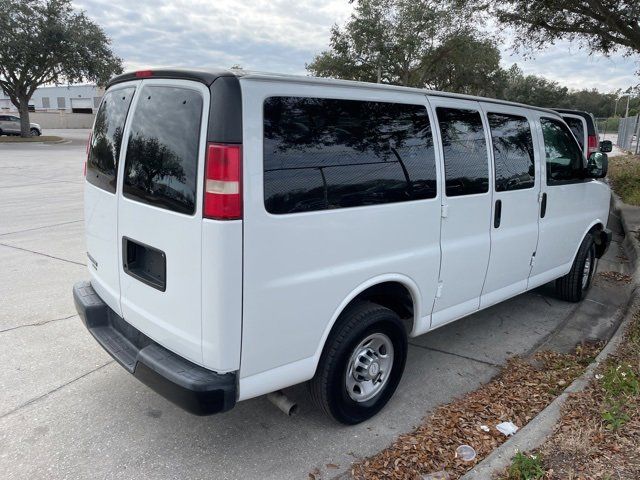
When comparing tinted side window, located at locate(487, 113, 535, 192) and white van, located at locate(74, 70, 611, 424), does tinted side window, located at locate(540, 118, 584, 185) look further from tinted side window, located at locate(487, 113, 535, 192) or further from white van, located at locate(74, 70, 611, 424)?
white van, located at locate(74, 70, 611, 424)

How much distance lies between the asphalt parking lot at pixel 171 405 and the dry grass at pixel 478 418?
4.6 inches

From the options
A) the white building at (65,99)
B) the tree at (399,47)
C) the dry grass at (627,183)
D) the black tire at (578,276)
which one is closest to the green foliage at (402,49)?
the tree at (399,47)

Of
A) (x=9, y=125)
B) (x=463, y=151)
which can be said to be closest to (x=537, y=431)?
(x=463, y=151)

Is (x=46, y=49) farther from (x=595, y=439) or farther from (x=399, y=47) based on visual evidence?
(x=595, y=439)

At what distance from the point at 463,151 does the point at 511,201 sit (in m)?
0.74

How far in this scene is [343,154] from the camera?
274 centimetres

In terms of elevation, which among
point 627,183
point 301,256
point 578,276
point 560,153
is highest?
point 560,153

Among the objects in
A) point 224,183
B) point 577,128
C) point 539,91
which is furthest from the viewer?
point 539,91

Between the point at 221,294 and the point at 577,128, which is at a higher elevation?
Result: the point at 577,128

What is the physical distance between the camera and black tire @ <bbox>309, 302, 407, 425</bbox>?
284 cm

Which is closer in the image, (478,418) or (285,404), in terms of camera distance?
(285,404)

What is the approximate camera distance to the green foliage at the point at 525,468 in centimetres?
250

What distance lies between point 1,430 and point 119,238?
54.6 inches

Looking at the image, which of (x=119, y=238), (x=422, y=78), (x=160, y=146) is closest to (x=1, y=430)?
(x=119, y=238)
